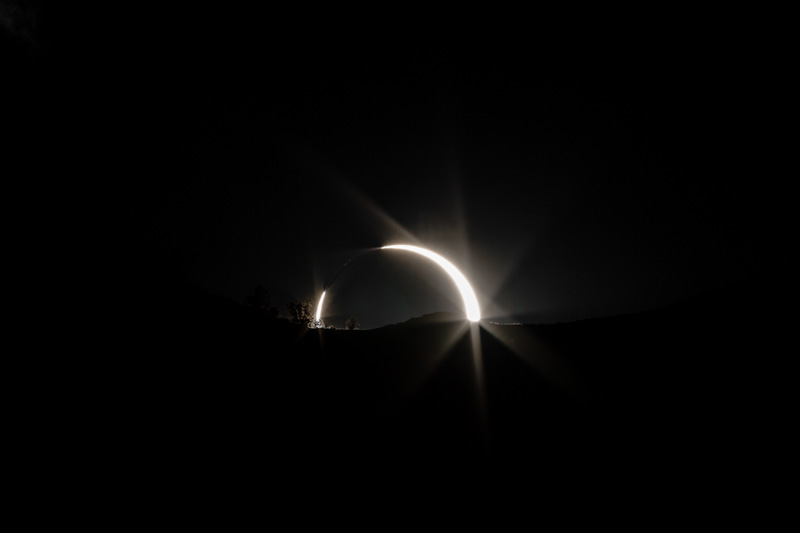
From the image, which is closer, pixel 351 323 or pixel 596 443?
pixel 596 443

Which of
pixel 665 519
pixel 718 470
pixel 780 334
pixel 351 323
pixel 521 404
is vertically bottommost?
pixel 665 519

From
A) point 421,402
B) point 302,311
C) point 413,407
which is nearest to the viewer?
point 413,407

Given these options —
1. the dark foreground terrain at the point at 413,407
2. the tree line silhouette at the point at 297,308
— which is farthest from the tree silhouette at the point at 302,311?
the dark foreground terrain at the point at 413,407

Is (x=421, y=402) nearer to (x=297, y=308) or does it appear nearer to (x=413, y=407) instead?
(x=413, y=407)

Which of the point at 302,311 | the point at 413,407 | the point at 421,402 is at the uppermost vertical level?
the point at 302,311

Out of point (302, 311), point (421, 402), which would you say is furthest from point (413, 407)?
point (302, 311)

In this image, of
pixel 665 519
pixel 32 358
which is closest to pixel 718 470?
pixel 665 519

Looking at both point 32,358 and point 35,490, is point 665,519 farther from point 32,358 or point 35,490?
point 32,358
